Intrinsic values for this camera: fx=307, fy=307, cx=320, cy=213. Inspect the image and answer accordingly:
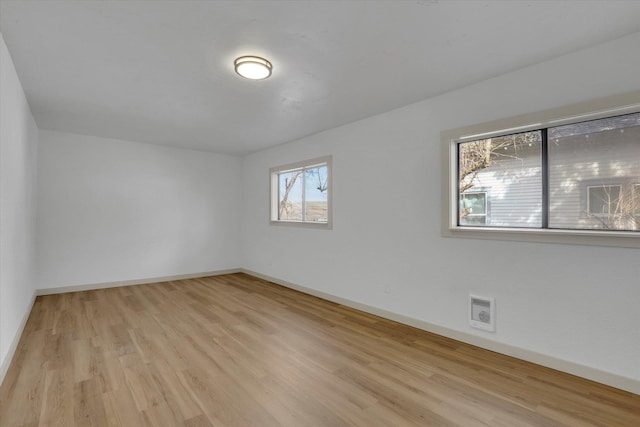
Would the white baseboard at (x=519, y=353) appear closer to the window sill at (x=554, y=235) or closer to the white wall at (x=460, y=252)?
the white wall at (x=460, y=252)

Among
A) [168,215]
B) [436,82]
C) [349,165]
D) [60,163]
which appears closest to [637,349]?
[436,82]

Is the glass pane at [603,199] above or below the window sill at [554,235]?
above

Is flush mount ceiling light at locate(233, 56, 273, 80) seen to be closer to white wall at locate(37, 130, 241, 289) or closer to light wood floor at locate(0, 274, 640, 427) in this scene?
light wood floor at locate(0, 274, 640, 427)

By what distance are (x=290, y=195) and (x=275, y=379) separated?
12.4 ft

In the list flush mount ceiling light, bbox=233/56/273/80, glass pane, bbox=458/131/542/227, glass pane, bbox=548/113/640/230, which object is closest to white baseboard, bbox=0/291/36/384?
flush mount ceiling light, bbox=233/56/273/80

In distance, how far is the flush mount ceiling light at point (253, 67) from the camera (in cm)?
253

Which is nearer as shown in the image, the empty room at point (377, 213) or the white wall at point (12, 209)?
the empty room at point (377, 213)

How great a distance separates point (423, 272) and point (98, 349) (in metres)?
3.32

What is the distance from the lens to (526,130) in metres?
2.74

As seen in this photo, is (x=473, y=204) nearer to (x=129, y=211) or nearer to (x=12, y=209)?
(x=12, y=209)

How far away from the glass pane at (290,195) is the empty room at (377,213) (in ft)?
3.40

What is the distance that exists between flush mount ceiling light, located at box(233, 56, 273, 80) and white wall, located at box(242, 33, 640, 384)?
171 cm

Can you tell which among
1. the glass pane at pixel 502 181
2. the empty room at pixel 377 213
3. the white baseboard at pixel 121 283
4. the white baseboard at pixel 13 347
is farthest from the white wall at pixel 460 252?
the white baseboard at pixel 13 347

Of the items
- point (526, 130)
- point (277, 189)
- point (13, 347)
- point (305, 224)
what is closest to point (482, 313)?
point (526, 130)
